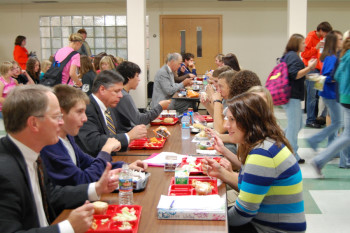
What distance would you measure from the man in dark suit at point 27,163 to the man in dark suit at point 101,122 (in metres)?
1.19

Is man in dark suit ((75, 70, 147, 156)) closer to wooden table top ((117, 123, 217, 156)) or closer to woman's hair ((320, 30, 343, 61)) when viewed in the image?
wooden table top ((117, 123, 217, 156))

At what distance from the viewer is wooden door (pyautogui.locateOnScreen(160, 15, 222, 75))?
1037cm

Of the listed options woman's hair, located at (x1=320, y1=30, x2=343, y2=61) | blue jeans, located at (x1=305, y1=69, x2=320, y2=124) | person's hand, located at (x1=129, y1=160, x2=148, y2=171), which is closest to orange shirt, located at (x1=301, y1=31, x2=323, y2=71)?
blue jeans, located at (x1=305, y1=69, x2=320, y2=124)

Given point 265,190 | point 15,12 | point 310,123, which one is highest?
point 15,12

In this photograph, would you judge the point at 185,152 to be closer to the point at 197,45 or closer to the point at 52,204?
the point at 52,204

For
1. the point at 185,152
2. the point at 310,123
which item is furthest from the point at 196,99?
the point at 185,152

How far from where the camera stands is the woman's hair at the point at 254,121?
6.37ft

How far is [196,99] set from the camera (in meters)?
5.97

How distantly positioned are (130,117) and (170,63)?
2953mm

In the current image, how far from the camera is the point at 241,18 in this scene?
1035 cm

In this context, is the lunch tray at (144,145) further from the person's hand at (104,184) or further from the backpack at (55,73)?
the backpack at (55,73)

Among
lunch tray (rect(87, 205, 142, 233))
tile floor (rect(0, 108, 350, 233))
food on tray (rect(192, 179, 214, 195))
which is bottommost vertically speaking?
tile floor (rect(0, 108, 350, 233))

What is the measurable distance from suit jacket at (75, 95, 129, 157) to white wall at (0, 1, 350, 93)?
7725 millimetres


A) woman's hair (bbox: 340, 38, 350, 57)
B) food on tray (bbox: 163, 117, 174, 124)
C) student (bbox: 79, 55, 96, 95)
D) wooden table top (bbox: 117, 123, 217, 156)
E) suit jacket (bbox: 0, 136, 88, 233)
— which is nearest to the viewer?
suit jacket (bbox: 0, 136, 88, 233)
